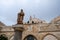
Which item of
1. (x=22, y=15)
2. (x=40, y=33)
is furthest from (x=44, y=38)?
(x=22, y=15)

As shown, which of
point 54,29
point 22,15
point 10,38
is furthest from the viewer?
point 10,38

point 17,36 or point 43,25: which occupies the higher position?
point 43,25

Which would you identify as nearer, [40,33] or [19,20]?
[19,20]

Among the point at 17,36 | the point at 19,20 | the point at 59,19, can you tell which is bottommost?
the point at 17,36

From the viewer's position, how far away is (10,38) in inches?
1275

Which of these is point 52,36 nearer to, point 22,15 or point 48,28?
point 48,28

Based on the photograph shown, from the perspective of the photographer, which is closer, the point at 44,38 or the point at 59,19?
the point at 44,38

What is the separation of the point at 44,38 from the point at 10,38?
615cm

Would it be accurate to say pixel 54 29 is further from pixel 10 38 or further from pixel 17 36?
pixel 17 36

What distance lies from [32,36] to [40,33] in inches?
63.3

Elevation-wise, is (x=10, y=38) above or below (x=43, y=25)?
below

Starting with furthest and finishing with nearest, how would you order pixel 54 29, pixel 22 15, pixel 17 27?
pixel 54 29 → pixel 22 15 → pixel 17 27

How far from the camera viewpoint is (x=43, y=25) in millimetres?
30984

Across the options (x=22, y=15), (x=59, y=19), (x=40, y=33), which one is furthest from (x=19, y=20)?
(x=59, y=19)
